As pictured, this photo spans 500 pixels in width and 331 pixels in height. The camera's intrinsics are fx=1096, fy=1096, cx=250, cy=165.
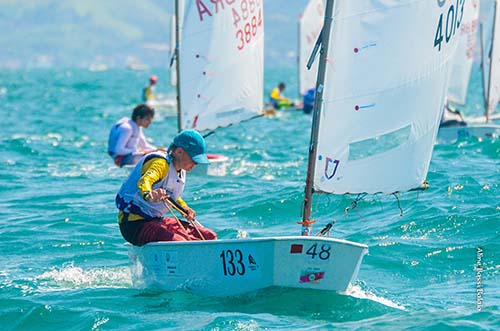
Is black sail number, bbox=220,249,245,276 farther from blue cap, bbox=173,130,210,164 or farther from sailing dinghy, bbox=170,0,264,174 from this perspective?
sailing dinghy, bbox=170,0,264,174

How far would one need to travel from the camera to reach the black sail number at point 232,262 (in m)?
7.84

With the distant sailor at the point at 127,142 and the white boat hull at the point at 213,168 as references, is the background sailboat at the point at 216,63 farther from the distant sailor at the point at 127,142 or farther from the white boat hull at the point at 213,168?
the distant sailor at the point at 127,142

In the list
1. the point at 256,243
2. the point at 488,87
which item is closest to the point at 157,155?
the point at 256,243

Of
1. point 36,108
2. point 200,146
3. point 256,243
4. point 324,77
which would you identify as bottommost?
point 36,108

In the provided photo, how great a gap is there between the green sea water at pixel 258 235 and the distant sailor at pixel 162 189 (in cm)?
48

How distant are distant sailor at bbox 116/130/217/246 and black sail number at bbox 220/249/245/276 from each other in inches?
21.3

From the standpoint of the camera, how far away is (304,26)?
30328 millimetres

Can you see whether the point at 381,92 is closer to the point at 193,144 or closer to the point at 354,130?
the point at 354,130

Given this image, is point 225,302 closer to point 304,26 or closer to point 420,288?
point 420,288

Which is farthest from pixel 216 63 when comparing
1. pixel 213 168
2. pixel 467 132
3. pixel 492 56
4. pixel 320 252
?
pixel 320 252

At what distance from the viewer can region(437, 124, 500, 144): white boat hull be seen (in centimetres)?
1938

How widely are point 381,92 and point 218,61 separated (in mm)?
7463

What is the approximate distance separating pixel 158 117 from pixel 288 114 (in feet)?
11.6

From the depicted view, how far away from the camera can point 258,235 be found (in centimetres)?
1106
